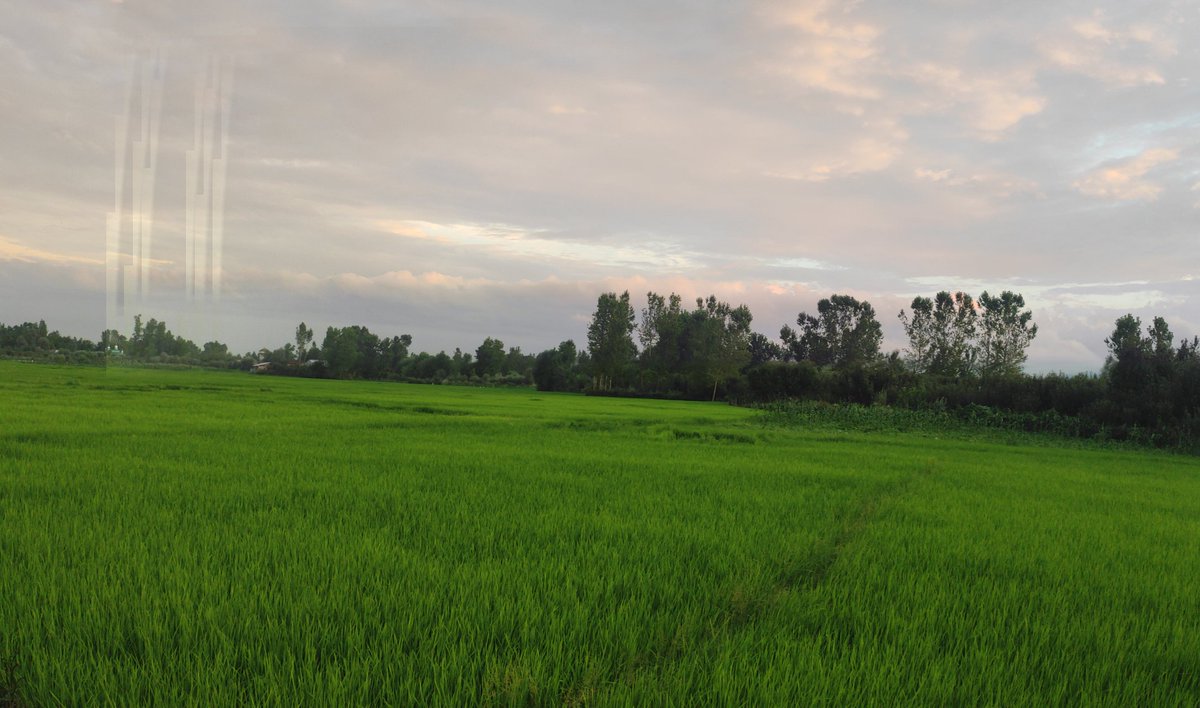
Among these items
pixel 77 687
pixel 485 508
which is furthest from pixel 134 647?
pixel 485 508

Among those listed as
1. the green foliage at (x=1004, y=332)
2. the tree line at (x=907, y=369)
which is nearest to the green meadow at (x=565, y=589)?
the tree line at (x=907, y=369)

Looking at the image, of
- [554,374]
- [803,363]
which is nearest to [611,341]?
[554,374]

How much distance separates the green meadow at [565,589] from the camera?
8.05ft

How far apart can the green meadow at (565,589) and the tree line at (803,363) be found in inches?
717

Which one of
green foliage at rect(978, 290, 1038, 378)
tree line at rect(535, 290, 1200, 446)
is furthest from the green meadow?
green foliage at rect(978, 290, 1038, 378)

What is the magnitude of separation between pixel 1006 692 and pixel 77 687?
3.65 metres

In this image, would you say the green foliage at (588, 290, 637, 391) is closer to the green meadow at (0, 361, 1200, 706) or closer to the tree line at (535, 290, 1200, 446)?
the tree line at (535, 290, 1200, 446)

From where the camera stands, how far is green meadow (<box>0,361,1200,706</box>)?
8.05ft

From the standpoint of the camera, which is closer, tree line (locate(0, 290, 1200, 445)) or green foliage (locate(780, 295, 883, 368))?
tree line (locate(0, 290, 1200, 445))

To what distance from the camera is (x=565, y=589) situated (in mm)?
3449

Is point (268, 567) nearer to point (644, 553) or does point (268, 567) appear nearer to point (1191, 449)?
point (644, 553)

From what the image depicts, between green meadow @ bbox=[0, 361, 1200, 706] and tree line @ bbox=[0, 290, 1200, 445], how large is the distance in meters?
18.2

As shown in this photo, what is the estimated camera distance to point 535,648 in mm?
2699

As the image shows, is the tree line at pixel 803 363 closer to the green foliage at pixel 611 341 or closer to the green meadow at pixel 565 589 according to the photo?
the green foliage at pixel 611 341
